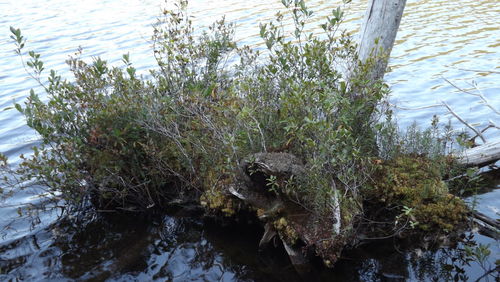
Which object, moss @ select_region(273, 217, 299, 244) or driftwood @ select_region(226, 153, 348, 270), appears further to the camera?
moss @ select_region(273, 217, 299, 244)

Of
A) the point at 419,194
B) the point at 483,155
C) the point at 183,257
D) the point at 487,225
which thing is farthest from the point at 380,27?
the point at 183,257

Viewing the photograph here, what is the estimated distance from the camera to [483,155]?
271 inches

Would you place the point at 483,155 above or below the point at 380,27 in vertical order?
below

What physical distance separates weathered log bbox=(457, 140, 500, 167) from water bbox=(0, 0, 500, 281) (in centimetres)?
50

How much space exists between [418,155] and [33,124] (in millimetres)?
5264

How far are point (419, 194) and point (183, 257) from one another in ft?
9.89

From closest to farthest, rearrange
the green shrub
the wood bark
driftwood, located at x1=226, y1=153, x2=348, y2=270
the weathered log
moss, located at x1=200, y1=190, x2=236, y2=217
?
driftwood, located at x1=226, y1=153, x2=348, y2=270 → the green shrub → moss, located at x1=200, y1=190, x2=236, y2=217 → the wood bark → the weathered log

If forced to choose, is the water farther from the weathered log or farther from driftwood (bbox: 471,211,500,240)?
the weathered log

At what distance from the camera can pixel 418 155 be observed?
6598 mm

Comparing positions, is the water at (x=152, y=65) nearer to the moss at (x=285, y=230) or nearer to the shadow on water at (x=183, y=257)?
the shadow on water at (x=183, y=257)

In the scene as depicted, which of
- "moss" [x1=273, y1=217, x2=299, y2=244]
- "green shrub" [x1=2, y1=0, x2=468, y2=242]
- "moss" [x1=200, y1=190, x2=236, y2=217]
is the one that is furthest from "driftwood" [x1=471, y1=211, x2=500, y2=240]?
"moss" [x1=200, y1=190, x2=236, y2=217]

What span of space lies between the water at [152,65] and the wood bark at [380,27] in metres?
2.41

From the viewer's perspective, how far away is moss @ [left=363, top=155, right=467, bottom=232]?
18.2 feet

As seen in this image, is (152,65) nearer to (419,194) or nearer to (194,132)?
(194,132)
